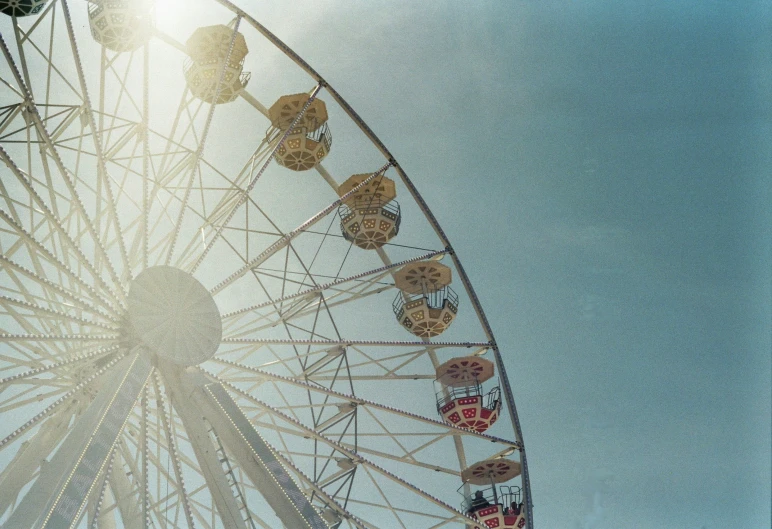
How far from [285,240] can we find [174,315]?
327 centimetres

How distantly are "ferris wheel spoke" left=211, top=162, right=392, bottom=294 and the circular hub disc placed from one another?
1.81ft

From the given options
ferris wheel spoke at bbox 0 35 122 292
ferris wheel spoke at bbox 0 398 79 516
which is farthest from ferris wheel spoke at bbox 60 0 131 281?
ferris wheel spoke at bbox 0 398 79 516

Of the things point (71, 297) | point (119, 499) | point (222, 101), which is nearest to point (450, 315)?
point (222, 101)

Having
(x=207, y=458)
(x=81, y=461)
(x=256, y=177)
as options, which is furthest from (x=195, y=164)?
(x=81, y=461)

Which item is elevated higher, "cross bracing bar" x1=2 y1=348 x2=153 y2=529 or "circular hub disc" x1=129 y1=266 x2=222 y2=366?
"circular hub disc" x1=129 y1=266 x2=222 y2=366

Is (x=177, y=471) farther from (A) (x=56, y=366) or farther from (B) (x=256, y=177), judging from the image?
(B) (x=256, y=177)

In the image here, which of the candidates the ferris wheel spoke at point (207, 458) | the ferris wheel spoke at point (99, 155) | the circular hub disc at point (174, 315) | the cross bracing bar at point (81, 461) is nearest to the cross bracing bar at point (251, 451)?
the ferris wheel spoke at point (207, 458)

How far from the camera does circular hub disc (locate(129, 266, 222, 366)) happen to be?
1055 cm

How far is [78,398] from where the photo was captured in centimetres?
1169

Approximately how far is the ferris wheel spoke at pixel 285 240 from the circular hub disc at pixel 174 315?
553mm

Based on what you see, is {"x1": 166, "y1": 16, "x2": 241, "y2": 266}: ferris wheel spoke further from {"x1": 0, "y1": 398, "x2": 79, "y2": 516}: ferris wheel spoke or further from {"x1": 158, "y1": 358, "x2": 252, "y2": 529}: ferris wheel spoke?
{"x1": 0, "y1": 398, "x2": 79, "y2": 516}: ferris wheel spoke

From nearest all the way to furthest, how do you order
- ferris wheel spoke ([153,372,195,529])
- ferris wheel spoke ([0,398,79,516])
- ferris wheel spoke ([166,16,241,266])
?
ferris wheel spoke ([153,372,195,529]), ferris wheel spoke ([0,398,79,516]), ferris wheel spoke ([166,16,241,266])

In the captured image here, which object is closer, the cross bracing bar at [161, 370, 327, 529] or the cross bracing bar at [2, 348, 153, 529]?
the cross bracing bar at [2, 348, 153, 529]

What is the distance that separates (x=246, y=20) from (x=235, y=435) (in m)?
7.87
